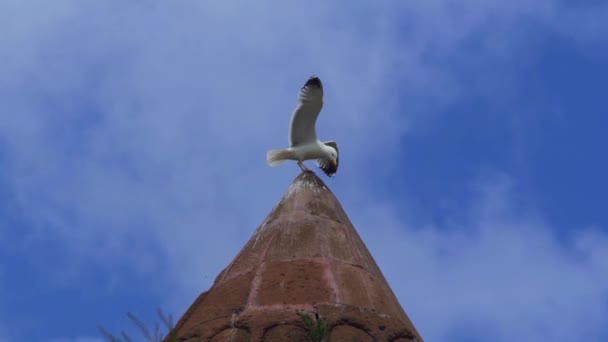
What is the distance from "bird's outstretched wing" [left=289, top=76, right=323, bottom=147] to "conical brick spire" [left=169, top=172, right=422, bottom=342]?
1.13 m

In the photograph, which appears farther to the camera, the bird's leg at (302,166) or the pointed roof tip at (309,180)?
the bird's leg at (302,166)

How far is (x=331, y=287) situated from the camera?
4.34 meters

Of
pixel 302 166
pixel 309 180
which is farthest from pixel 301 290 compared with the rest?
pixel 302 166

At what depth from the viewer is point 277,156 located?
21.5ft

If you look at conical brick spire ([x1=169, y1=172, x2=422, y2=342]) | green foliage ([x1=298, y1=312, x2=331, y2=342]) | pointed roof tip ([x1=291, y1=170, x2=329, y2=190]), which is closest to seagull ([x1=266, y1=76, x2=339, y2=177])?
pointed roof tip ([x1=291, y1=170, x2=329, y2=190])

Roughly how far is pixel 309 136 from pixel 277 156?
32 cm

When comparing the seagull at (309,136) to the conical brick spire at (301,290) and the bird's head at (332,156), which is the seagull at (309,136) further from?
the conical brick spire at (301,290)

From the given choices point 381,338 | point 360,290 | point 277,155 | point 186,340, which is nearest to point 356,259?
point 360,290

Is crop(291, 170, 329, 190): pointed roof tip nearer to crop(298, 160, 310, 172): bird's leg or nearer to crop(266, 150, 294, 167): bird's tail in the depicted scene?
crop(298, 160, 310, 172): bird's leg

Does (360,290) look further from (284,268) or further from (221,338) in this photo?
(221,338)

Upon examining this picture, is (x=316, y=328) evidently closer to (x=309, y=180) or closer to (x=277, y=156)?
(x=309, y=180)

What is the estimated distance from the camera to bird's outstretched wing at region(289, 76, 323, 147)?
6.04 meters

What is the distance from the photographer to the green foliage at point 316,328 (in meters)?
4.03

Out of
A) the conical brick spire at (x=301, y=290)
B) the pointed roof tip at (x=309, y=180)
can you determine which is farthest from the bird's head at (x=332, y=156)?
the conical brick spire at (x=301, y=290)
